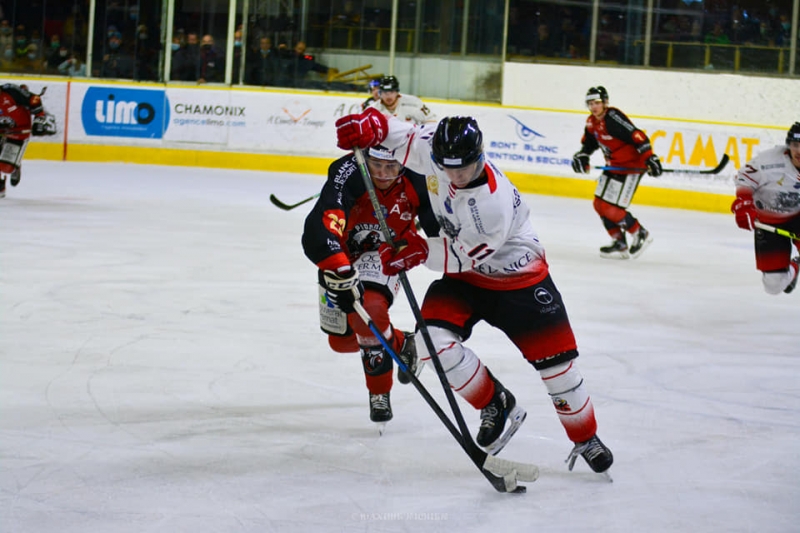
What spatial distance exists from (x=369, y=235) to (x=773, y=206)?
3.14 metres

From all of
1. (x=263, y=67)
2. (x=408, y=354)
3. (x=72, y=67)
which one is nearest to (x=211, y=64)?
(x=263, y=67)

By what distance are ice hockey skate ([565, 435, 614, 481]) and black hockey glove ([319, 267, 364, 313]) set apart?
33.3 inches

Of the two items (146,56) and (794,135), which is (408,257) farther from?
(146,56)

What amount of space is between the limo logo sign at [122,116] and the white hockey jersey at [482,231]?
10578mm

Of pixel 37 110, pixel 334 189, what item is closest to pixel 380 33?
pixel 37 110

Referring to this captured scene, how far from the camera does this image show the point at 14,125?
9.50 meters

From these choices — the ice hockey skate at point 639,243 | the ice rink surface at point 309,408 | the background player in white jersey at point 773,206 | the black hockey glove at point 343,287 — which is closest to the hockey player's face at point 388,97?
the ice rink surface at point 309,408

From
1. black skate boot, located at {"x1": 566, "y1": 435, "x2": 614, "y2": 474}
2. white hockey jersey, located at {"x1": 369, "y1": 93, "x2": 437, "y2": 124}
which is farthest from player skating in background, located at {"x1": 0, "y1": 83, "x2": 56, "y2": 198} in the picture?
black skate boot, located at {"x1": 566, "y1": 435, "x2": 614, "y2": 474}

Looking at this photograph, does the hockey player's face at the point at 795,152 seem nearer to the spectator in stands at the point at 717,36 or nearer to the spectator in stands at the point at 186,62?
the spectator in stands at the point at 717,36

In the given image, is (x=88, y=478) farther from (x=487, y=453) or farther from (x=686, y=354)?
(x=686, y=354)

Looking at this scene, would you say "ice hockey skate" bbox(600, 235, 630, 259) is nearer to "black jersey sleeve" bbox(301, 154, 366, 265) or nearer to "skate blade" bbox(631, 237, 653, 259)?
"skate blade" bbox(631, 237, 653, 259)

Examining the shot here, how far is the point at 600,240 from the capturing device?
355 inches

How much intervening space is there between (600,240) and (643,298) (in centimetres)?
263

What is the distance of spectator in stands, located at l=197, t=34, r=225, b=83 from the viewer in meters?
13.9
